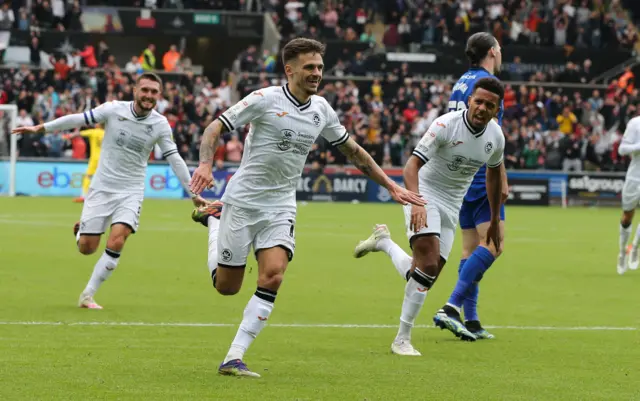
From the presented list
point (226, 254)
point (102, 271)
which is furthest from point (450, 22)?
point (226, 254)

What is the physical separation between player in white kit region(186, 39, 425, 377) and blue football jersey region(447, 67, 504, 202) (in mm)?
2197

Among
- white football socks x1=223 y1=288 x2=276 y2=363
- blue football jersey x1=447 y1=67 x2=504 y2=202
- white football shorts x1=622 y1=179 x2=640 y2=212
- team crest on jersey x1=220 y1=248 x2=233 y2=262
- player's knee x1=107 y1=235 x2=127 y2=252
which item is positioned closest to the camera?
white football socks x1=223 y1=288 x2=276 y2=363

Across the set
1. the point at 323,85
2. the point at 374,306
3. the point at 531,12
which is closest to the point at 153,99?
the point at 374,306

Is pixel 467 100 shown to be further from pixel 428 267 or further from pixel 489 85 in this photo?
pixel 428 267

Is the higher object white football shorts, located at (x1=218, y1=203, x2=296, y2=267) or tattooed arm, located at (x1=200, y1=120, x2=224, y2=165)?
tattooed arm, located at (x1=200, y1=120, x2=224, y2=165)

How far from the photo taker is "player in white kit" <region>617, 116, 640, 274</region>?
17.0 m

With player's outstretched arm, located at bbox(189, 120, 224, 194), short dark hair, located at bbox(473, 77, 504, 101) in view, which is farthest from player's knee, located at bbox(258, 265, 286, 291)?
short dark hair, located at bbox(473, 77, 504, 101)

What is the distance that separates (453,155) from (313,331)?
Result: 2056 mm

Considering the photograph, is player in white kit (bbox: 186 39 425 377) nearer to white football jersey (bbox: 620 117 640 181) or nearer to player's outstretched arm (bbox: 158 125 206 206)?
player's outstretched arm (bbox: 158 125 206 206)

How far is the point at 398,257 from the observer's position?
1070 centimetres

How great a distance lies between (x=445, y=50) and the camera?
42.4 meters

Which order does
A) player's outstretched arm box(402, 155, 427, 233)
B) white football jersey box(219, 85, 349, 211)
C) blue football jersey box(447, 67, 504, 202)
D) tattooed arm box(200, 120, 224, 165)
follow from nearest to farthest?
1. tattooed arm box(200, 120, 224, 165)
2. white football jersey box(219, 85, 349, 211)
3. player's outstretched arm box(402, 155, 427, 233)
4. blue football jersey box(447, 67, 504, 202)

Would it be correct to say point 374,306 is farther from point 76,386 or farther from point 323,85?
point 323,85

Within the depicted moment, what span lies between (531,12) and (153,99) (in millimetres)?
35044
